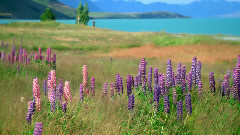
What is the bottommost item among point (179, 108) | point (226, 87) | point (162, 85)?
point (179, 108)

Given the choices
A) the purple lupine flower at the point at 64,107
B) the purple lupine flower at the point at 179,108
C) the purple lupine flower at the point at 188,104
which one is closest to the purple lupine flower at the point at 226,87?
the purple lupine flower at the point at 188,104

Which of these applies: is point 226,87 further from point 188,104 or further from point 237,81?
point 188,104

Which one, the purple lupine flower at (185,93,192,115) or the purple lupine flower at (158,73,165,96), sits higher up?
the purple lupine flower at (158,73,165,96)

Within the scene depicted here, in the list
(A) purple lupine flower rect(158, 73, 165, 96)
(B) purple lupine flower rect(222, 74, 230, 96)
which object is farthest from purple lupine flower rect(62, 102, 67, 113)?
(B) purple lupine flower rect(222, 74, 230, 96)

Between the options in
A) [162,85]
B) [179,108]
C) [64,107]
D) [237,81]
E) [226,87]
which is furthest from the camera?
[226,87]

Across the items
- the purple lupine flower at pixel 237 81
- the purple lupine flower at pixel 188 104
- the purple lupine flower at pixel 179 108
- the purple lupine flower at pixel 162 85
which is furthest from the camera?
the purple lupine flower at pixel 237 81

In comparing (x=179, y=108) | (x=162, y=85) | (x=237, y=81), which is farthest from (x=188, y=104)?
(x=237, y=81)

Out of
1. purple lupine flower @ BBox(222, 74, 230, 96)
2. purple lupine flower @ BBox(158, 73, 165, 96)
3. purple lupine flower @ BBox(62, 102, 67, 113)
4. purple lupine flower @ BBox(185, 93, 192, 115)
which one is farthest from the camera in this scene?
purple lupine flower @ BBox(222, 74, 230, 96)

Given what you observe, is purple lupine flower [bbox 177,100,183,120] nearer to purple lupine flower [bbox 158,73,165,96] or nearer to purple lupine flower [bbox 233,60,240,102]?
purple lupine flower [bbox 158,73,165,96]

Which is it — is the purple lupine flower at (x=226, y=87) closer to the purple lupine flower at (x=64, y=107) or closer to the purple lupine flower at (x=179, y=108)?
the purple lupine flower at (x=179, y=108)

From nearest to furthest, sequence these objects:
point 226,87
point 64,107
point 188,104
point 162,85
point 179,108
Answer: point 64,107, point 179,108, point 188,104, point 162,85, point 226,87

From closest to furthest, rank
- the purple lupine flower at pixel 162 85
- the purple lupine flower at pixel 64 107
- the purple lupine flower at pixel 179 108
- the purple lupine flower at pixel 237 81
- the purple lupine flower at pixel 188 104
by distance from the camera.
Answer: the purple lupine flower at pixel 64 107 < the purple lupine flower at pixel 179 108 < the purple lupine flower at pixel 188 104 < the purple lupine flower at pixel 162 85 < the purple lupine flower at pixel 237 81

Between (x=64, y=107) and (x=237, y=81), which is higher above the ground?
(x=237, y=81)

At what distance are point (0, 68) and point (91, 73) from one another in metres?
2.61
